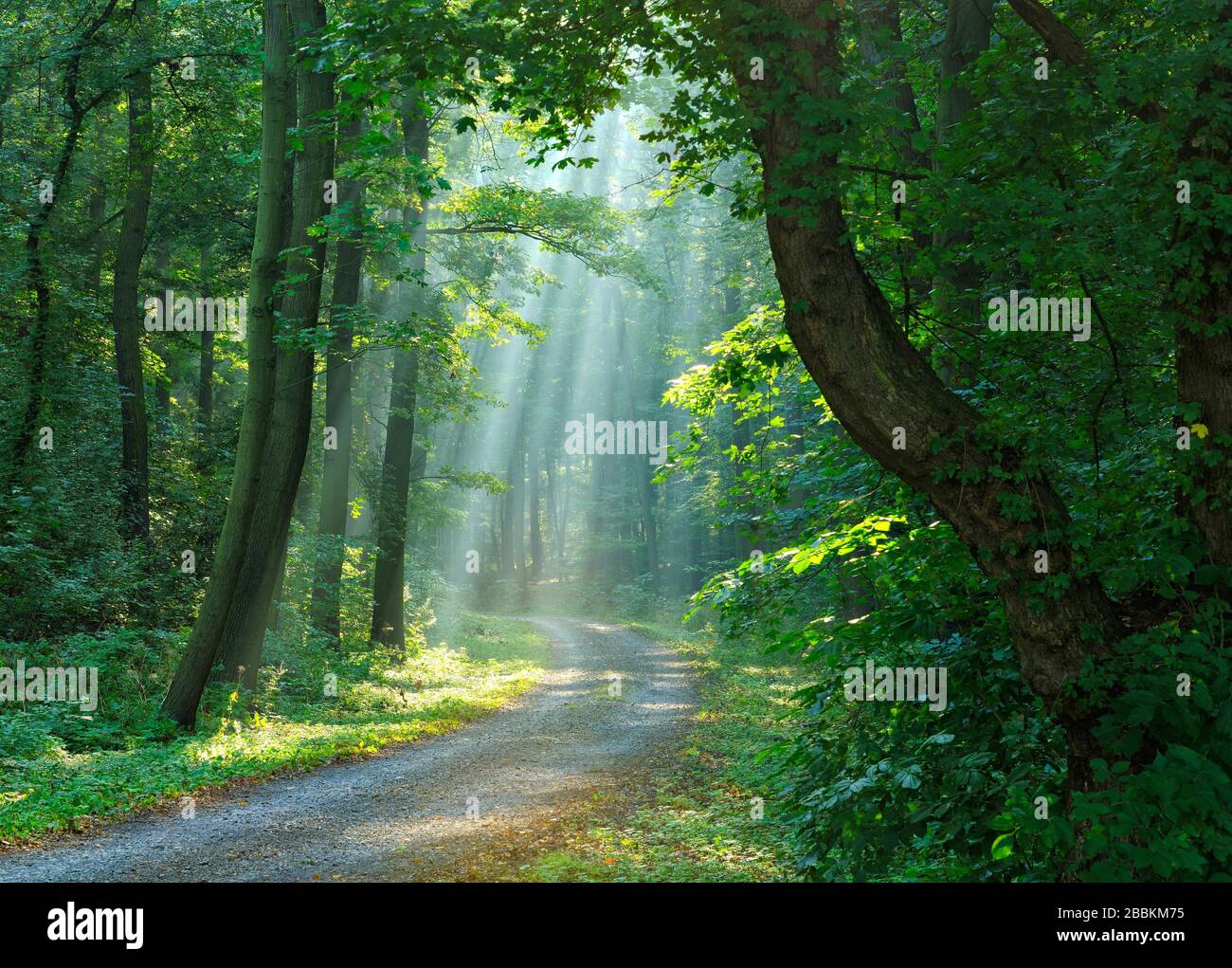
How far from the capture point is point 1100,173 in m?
5.38

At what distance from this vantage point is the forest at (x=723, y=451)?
16.0ft

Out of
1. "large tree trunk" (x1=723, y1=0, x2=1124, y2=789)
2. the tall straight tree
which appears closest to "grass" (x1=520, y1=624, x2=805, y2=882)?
"large tree trunk" (x1=723, y1=0, x2=1124, y2=789)

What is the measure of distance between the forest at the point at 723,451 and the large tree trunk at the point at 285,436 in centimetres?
6

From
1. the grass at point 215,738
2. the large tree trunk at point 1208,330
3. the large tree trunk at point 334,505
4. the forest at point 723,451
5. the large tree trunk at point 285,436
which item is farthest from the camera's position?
the large tree trunk at point 334,505

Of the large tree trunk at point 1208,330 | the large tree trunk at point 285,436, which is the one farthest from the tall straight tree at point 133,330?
the large tree trunk at point 1208,330

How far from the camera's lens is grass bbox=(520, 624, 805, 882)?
23.4 feet

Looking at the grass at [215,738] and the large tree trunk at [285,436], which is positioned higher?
the large tree trunk at [285,436]

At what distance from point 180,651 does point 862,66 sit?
39.8 ft

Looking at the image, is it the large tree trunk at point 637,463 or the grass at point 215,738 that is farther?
the large tree trunk at point 637,463

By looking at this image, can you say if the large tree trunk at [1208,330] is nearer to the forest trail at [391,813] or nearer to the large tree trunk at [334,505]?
the forest trail at [391,813]

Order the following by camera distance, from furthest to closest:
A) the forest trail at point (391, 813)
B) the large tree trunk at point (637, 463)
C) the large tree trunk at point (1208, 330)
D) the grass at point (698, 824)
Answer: the large tree trunk at point (637, 463), the grass at point (698, 824), the forest trail at point (391, 813), the large tree trunk at point (1208, 330)

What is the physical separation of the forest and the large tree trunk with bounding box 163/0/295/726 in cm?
7
